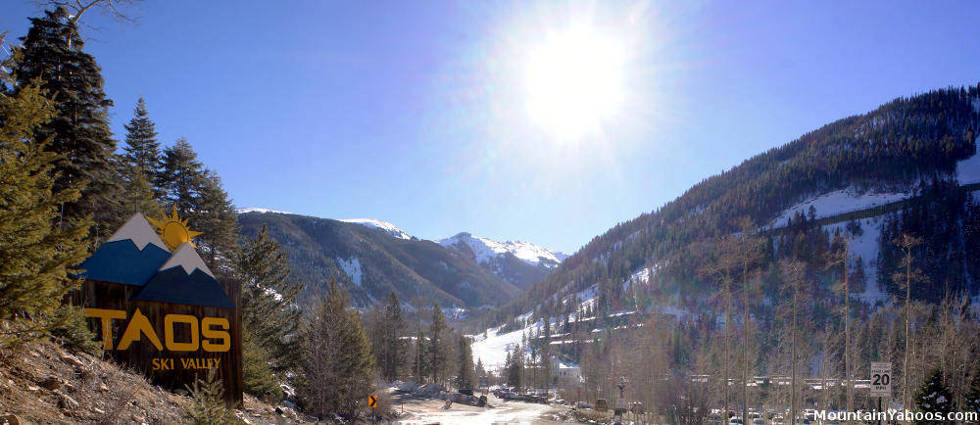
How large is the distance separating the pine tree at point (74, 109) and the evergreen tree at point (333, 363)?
14.0 metres

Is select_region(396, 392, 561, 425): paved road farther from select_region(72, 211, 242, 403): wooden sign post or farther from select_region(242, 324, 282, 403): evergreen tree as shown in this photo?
select_region(72, 211, 242, 403): wooden sign post

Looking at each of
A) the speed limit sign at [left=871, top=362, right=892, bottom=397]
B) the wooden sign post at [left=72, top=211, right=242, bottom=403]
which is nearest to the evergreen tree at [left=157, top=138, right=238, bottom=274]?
the wooden sign post at [left=72, top=211, right=242, bottom=403]

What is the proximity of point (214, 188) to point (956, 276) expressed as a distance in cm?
17852

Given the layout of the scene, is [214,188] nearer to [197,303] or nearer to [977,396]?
[197,303]

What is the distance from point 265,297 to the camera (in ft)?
95.8

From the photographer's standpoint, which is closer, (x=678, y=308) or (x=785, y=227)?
(x=678, y=308)

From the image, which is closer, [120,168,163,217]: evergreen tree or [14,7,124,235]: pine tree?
[14,7,124,235]: pine tree

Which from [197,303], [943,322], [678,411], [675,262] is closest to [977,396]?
[943,322]

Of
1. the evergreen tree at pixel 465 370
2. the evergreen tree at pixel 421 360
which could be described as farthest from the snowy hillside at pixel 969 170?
the evergreen tree at pixel 421 360

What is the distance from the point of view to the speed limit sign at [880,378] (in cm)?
1357

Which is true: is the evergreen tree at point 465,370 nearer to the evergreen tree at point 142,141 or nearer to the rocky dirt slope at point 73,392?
the evergreen tree at point 142,141

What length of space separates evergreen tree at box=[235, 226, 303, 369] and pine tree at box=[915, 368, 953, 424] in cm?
3509

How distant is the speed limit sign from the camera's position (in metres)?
13.6

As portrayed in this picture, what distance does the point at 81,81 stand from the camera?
20.4 meters
